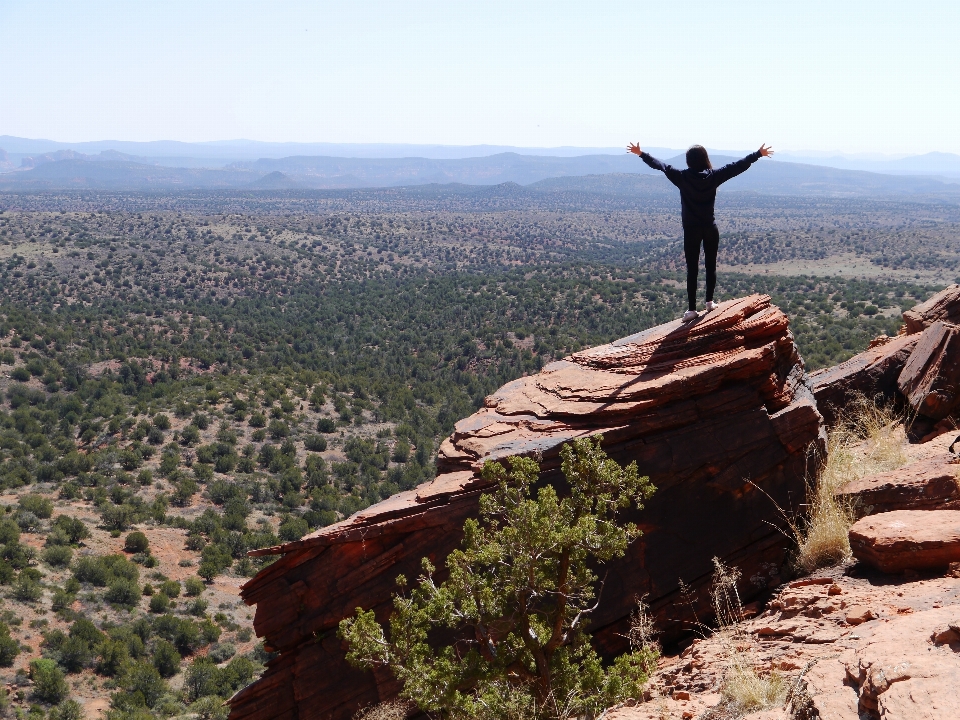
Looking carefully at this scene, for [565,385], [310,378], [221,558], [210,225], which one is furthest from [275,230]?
[565,385]

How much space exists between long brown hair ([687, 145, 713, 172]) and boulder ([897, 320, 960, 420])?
4.31m

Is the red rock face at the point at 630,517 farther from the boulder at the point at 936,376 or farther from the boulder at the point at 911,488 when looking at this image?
the boulder at the point at 936,376


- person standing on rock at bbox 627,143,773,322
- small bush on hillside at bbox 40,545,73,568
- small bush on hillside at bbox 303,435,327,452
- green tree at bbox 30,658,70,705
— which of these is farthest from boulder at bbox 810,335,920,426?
small bush on hillside at bbox 303,435,327,452

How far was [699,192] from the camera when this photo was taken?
884 cm

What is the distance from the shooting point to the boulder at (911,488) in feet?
23.8

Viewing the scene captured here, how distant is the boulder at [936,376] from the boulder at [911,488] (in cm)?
202

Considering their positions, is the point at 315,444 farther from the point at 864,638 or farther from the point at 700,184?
the point at 864,638

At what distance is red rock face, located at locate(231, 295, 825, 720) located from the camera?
297 inches

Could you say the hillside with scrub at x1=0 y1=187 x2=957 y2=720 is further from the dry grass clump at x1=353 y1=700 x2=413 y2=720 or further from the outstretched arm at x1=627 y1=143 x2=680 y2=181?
the outstretched arm at x1=627 y1=143 x2=680 y2=181

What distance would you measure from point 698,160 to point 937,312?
6.21 m

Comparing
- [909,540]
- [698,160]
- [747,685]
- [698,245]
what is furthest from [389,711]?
[698,160]

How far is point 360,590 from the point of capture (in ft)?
25.2

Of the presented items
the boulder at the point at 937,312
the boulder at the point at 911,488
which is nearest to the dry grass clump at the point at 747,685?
the boulder at the point at 911,488

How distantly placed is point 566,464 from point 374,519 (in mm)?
3021
